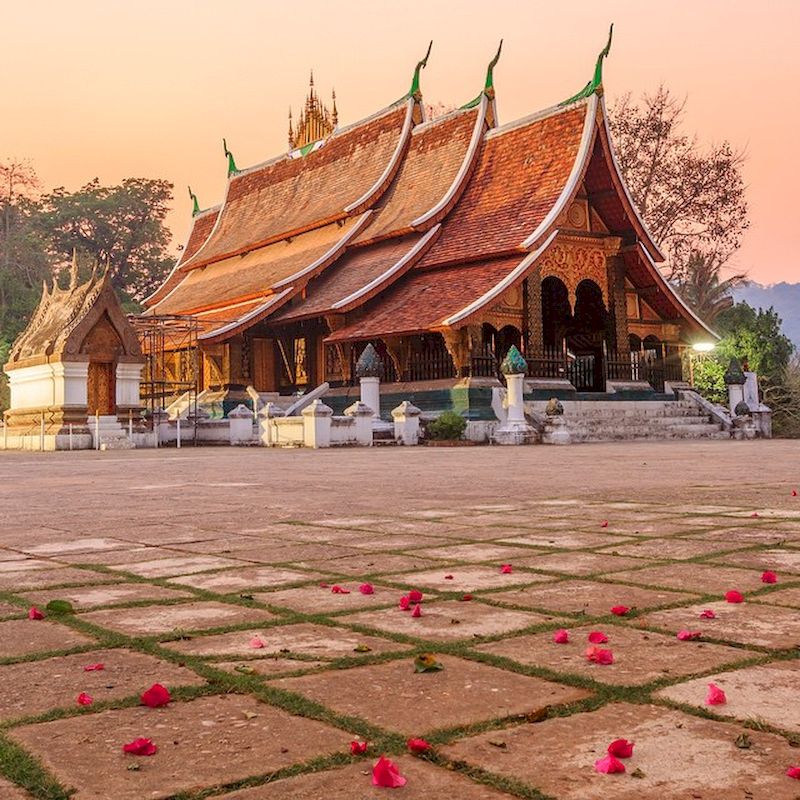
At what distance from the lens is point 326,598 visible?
9.23ft

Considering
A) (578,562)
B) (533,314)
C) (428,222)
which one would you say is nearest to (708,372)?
(533,314)

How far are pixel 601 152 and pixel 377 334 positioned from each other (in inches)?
301

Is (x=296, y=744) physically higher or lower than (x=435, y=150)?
lower

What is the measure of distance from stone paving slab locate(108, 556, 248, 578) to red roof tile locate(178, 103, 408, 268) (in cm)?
2340

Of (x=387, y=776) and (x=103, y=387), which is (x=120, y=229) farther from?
(x=387, y=776)

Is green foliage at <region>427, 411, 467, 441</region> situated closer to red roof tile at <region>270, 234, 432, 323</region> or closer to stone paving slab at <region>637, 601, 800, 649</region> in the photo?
red roof tile at <region>270, 234, 432, 323</region>

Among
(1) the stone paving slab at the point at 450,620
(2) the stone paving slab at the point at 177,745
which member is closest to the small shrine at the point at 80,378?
(1) the stone paving slab at the point at 450,620

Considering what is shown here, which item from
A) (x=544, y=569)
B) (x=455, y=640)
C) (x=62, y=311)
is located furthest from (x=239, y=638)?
(x=62, y=311)

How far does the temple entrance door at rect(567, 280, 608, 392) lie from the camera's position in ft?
83.3

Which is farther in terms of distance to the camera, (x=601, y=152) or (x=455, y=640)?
(x=601, y=152)

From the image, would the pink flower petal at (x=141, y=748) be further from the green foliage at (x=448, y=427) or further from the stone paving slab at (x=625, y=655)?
the green foliage at (x=448, y=427)

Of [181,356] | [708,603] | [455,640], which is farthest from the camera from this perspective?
[181,356]

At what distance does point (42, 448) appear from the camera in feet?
69.2

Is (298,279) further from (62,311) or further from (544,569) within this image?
(544,569)
